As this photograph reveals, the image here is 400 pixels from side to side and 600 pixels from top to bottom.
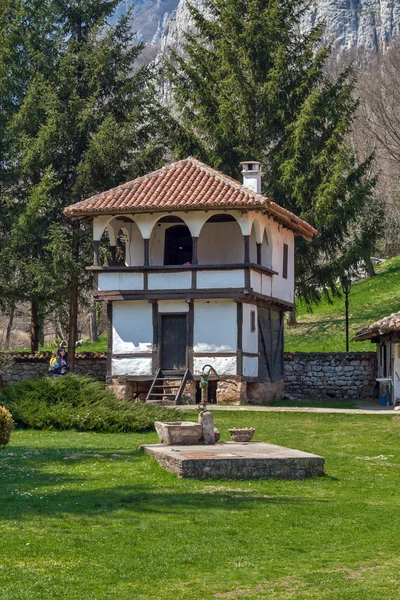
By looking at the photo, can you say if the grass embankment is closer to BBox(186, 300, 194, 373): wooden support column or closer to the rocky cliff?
BBox(186, 300, 194, 373): wooden support column

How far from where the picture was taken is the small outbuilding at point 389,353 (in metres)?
32.9

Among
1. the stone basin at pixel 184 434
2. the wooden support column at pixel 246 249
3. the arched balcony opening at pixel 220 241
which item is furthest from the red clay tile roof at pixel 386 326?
the stone basin at pixel 184 434

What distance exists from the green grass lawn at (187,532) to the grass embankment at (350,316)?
26865 mm

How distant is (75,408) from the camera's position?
2569 centimetres

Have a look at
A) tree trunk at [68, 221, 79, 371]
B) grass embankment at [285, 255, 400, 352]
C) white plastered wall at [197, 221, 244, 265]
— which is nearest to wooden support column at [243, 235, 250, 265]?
white plastered wall at [197, 221, 244, 265]

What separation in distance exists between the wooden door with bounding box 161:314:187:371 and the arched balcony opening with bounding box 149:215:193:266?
2648 millimetres

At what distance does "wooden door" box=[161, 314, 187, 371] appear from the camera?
33.9 metres

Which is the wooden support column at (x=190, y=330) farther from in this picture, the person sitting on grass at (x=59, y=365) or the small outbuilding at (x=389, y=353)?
the small outbuilding at (x=389, y=353)

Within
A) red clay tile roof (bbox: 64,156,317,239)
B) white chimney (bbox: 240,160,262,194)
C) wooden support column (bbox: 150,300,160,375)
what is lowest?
wooden support column (bbox: 150,300,160,375)

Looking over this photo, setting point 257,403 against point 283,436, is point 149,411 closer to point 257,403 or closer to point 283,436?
point 283,436

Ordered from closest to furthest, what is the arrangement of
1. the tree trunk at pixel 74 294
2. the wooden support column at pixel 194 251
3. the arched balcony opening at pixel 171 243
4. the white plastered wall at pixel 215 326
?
1. the wooden support column at pixel 194 251
2. the white plastered wall at pixel 215 326
3. the arched balcony opening at pixel 171 243
4. the tree trunk at pixel 74 294

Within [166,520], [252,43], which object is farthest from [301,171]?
[166,520]

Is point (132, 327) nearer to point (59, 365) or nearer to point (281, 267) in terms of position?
point (59, 365)

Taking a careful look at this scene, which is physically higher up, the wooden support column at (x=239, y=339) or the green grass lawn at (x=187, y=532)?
the wooden support column at (x=239, y=339)
